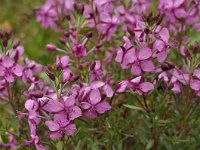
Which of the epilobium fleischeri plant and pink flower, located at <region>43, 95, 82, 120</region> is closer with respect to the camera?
pink flower, located at <region>43, 95, 82, 120</region>

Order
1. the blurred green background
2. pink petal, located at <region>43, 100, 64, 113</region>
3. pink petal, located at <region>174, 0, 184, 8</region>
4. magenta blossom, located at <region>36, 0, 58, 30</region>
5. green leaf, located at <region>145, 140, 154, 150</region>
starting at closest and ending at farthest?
pink petal, located at <region>43, 100, 64, 113</region>, green leaf, located at <region>145, 140, 154, 150</region>, pink petal, located at <region>174, 0, 184, 8</region>, magenta blossom, located at <region>36, 0, 58, 30</region>, the blurred green background

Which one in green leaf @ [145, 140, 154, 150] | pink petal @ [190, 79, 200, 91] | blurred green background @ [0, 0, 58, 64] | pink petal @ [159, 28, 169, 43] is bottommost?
blurred green background @ [0, 0, 58, 64]

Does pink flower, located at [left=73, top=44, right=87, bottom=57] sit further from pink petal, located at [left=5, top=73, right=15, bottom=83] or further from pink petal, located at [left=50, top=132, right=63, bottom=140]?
pink petal, located at [left=50, top=132, right=63, bottom=140]

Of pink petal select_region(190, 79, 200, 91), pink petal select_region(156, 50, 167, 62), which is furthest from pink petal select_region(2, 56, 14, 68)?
pink petal select_region(190, 79, 200, 91)

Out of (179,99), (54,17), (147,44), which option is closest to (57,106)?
(147,44)

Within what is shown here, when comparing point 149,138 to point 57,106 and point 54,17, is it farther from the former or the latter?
point 54,17

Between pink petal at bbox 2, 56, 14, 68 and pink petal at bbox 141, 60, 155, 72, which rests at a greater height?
pink petal at bbox 2, 56, 14, 68

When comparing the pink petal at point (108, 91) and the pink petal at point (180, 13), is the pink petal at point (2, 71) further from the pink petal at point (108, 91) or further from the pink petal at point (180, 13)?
the pink petal at point (180, 13)
